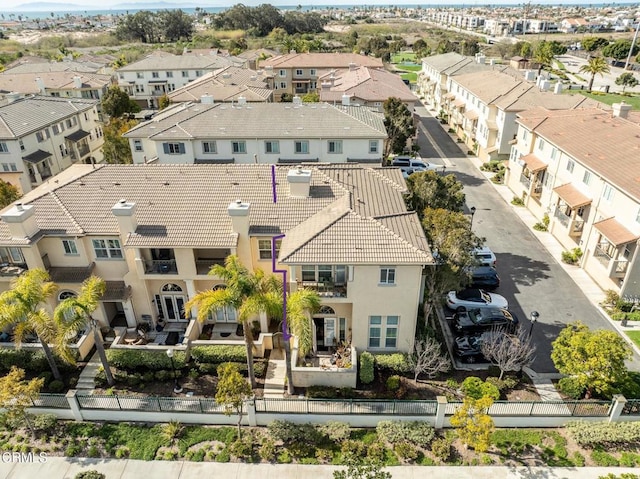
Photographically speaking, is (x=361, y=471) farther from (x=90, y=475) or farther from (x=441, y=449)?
(x=90, y=475)

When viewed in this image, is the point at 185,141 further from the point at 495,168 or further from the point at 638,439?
the point at 638,439

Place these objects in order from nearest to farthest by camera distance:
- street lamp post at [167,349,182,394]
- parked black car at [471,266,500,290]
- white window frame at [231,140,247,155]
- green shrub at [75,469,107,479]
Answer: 1. green shrub at [75,469,107,479]
2. street lamp post at [167,349,182,394]
3. parked black car at [471,266,500,290]
4. white window frame at [231,140,247,155]

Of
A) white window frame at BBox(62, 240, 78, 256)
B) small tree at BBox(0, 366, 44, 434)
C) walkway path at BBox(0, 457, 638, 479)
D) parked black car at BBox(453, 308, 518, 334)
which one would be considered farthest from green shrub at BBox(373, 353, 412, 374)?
white window frame at BBox(62, 240, 78, 256)

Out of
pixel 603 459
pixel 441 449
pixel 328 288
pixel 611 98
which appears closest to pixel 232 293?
pixel 328 288

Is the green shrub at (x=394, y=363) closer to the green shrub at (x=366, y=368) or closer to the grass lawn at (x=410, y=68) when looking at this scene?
the green shrub at (x=366, y=368)

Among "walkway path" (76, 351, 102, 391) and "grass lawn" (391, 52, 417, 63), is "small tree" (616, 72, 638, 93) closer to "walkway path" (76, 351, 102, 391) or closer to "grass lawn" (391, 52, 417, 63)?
"grass lawn" (391, 52, 417, 63)
